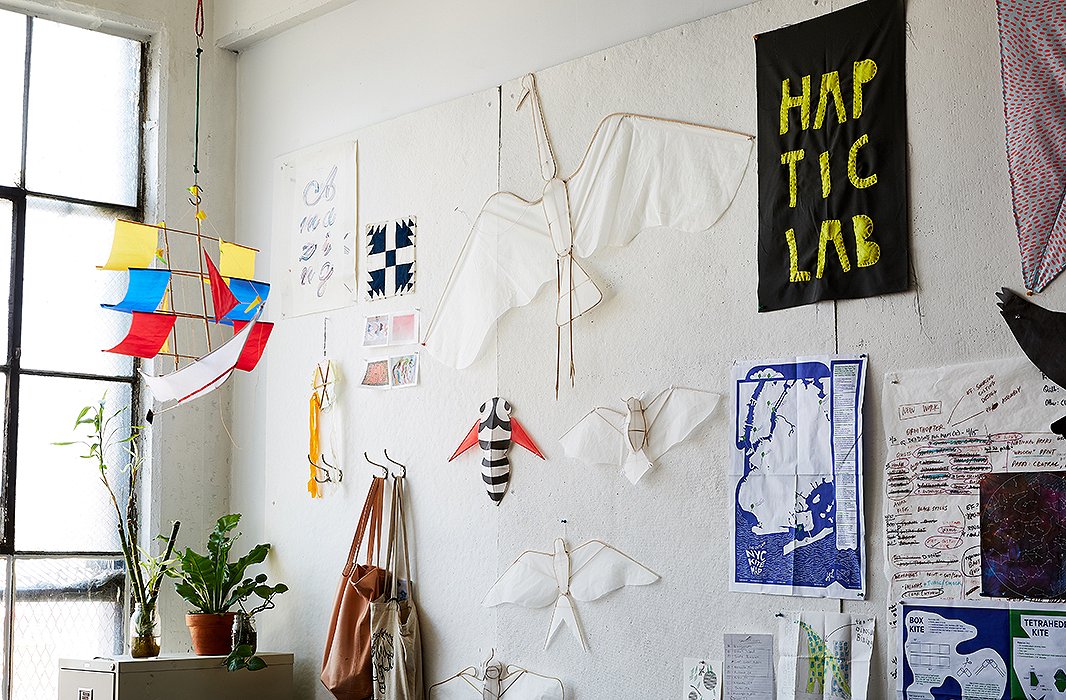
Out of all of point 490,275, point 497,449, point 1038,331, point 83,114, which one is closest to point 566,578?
point 497,449

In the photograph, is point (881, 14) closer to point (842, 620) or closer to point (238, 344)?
point (842, 620)

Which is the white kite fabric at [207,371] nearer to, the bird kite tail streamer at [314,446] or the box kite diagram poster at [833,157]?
the bird kite tail streamer at [314,446]

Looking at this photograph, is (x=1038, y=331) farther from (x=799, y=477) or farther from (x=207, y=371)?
(x=207, y=371)

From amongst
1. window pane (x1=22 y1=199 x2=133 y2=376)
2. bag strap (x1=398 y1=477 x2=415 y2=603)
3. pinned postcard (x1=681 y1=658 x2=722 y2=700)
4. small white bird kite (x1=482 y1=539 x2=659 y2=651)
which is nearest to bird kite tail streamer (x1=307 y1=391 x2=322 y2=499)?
bag strap (x1=398 y1=477 x2=415 y2=603)

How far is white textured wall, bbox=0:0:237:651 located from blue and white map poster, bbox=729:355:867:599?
253 cm

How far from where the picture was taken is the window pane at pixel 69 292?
455 centimetres

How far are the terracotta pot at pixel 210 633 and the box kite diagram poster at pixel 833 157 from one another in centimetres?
234

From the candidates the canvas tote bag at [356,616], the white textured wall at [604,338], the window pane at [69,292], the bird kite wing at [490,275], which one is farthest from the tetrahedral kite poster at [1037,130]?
the window pane at [69,292]

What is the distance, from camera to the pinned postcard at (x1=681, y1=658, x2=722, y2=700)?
9.92ft

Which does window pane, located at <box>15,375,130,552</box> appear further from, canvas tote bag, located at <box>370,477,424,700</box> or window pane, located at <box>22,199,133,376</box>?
canvas tote bag, located at <box>370,477,424,700</box>

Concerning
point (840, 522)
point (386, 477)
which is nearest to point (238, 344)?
point (386, 477)

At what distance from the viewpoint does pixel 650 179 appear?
3.36m

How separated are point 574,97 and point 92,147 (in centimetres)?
223

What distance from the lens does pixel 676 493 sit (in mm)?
3195
